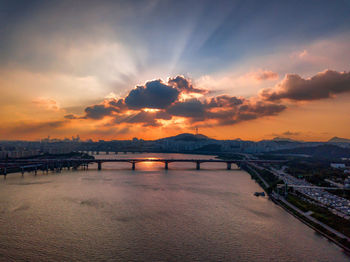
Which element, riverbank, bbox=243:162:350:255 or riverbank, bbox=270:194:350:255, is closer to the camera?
riverbank, bbox=270:194:350:255

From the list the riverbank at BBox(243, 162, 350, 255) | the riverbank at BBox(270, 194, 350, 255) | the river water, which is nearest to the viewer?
the river water

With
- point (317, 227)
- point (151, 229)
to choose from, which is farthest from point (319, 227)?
point (151, 229)

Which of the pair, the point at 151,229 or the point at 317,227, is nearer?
the point at 151,229

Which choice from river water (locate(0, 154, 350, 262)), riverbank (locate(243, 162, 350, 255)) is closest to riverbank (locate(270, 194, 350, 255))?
riverbank (locate(243, 162, 350, 255))

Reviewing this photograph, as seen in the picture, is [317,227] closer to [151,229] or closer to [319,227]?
[319,227]

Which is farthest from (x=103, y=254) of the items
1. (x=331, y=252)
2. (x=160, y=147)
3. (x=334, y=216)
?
(x=160, y=147)

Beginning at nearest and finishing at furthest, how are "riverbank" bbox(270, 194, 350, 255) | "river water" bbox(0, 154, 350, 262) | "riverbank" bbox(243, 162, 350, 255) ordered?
"river water" bbox(0, 154, 350, 262) < "riverbank" bbox(270, 194, 350, 255) < "riverbank" bbox(243, 162, 350, 255)

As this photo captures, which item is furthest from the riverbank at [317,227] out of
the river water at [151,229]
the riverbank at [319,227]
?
the river water at [151,229]

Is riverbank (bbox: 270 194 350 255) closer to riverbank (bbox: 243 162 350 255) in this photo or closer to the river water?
riverbank (bbox: 243 162 350 255)

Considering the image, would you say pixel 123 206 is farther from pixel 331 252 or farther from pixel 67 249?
pixel 331 252
